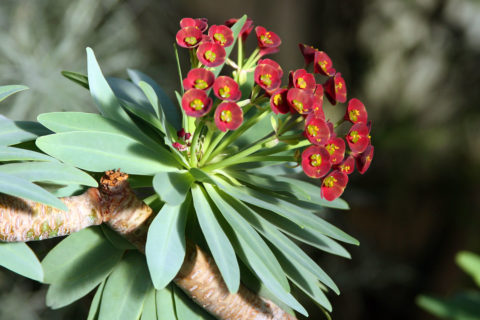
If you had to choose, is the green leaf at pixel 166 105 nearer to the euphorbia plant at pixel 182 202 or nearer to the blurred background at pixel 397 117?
the euphorbia plant at pixel 182 202

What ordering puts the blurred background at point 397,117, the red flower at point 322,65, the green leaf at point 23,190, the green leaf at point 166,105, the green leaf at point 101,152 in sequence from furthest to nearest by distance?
the blurred background at point 397,117 < the green leaf at point 166,105 < the red flower at point 322,65 < the green leaf at point 101,152 < the green leaf at point 23,190

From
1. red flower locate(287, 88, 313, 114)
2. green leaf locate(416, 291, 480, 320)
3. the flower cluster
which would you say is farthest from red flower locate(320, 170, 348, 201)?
green leaf locate(416, 291, 480, 320)

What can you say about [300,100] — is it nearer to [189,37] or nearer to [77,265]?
[189,37]

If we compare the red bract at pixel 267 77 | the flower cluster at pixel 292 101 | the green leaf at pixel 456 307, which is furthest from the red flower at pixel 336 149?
the green leaf at pixel 456 307

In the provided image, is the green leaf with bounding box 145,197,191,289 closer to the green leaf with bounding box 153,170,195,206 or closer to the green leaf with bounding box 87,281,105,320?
the green leaf with bounding box 153,170,195,206

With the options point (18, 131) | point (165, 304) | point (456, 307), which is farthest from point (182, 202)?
point (456, 307)

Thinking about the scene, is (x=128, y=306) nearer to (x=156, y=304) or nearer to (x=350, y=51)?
(x=156, y=304)
